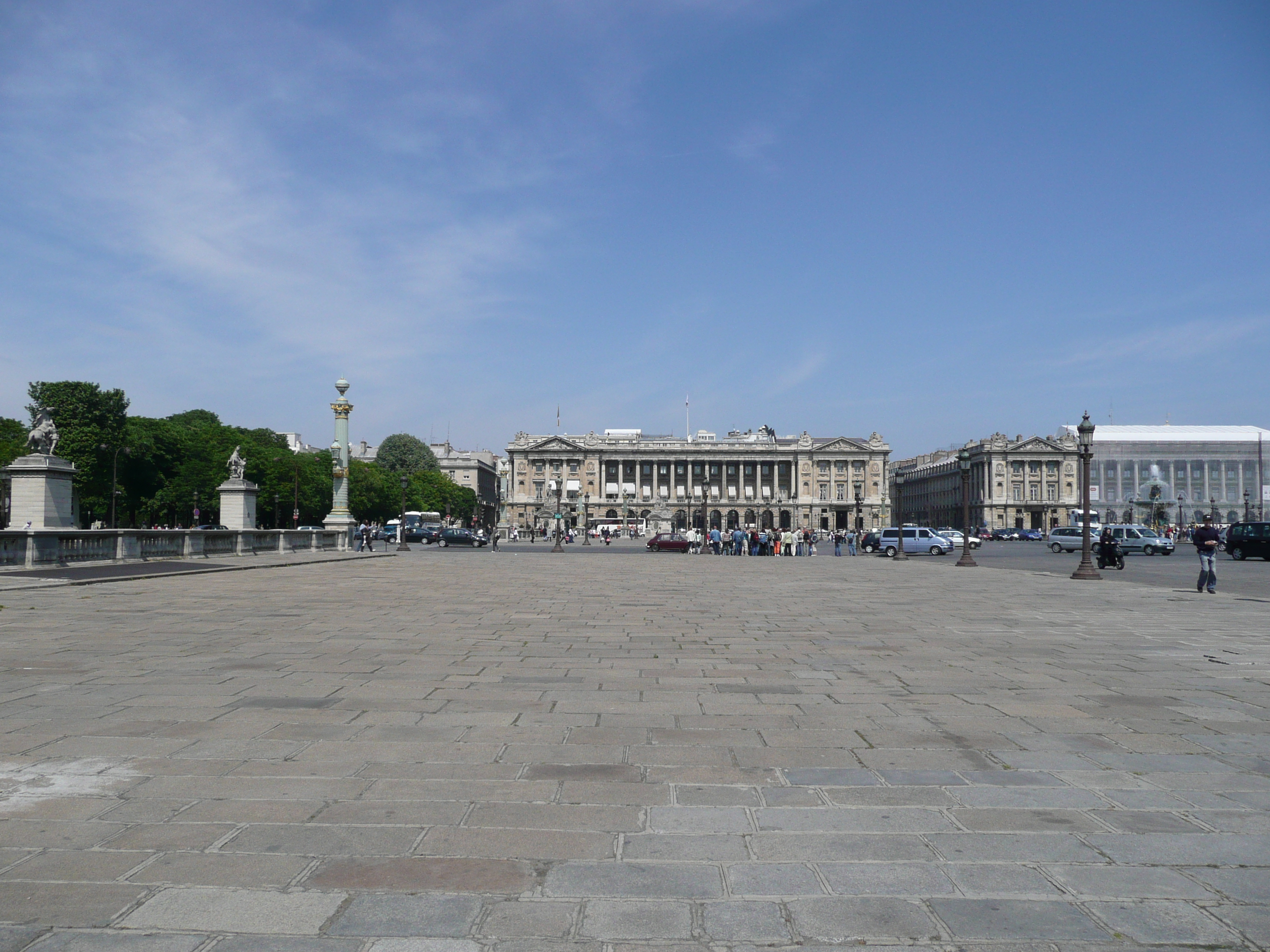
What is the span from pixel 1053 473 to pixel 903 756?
168800 millimetres


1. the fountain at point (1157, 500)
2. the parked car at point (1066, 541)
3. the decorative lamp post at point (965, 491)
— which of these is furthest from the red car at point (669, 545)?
the fountain at point (1157, 500)

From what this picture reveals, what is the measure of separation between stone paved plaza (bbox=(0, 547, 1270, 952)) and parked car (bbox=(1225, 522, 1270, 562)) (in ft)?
118

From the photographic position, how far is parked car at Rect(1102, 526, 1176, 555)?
5441cm

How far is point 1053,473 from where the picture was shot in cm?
16075

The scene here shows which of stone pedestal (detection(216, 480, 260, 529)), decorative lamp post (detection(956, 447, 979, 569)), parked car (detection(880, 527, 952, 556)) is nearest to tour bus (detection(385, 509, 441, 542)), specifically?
stone pedestal (detection(216, 480, 260, 529))

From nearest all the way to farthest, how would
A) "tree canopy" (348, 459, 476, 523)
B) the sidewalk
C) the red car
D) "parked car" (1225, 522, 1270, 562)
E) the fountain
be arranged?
the sidewalk, "parked car" (1225, 522, 1270, 562), the red car, "tree canopy" (348, 459, 476, 523), the fountain

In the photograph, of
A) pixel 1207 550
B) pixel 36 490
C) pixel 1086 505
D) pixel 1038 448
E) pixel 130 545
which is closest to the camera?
pixel 1207 550

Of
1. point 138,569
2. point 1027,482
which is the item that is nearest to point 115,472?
point 138,569

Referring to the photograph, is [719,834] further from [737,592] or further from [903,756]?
[737,592]

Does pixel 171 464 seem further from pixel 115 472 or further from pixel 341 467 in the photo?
pixel 341 467

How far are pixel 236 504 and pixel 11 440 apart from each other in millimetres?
41302

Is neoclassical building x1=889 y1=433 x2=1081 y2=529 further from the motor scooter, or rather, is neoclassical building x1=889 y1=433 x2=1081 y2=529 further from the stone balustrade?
the stone balustrade

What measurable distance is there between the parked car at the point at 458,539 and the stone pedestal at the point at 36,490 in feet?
148

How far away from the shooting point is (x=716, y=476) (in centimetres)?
16462
